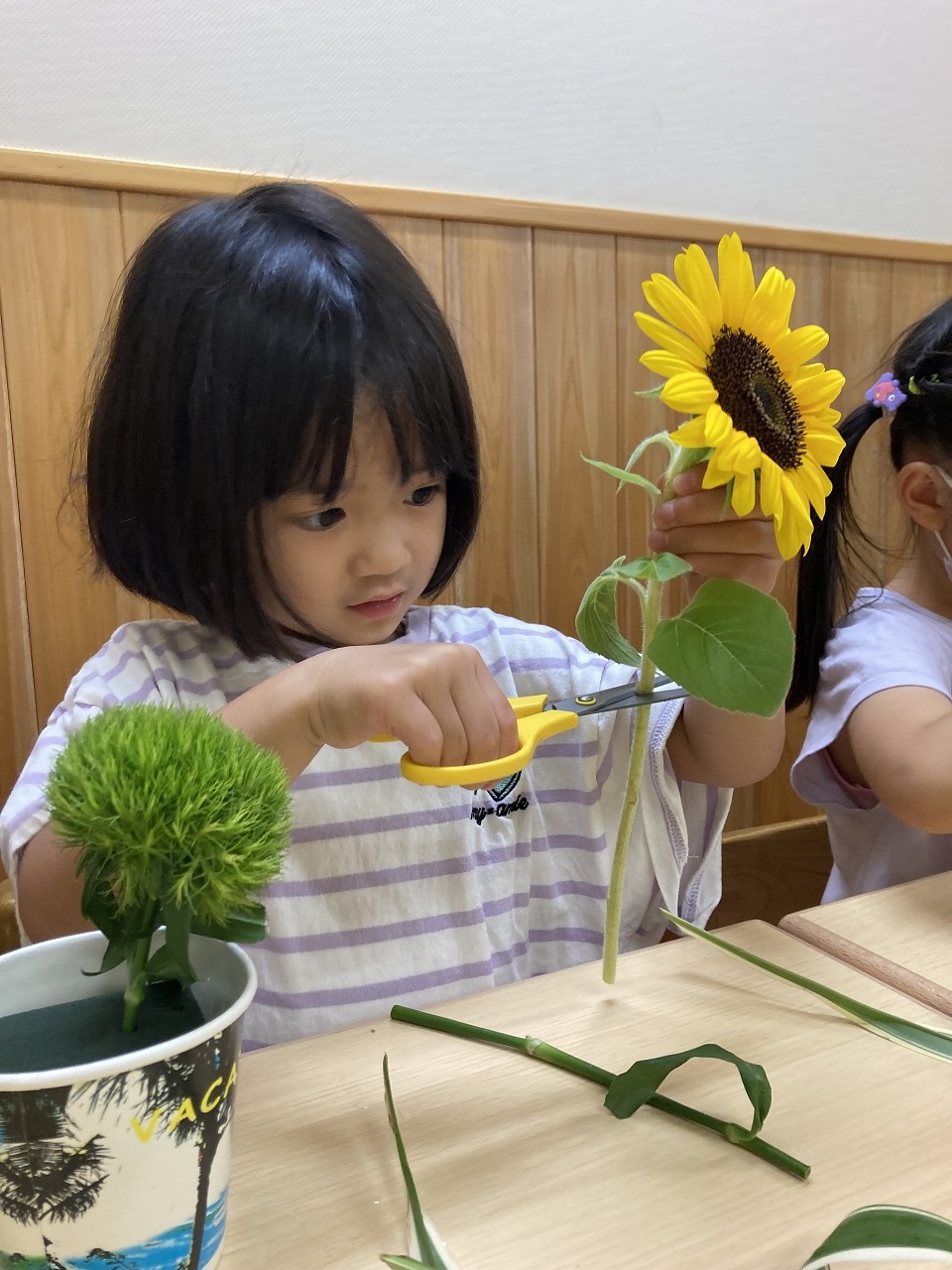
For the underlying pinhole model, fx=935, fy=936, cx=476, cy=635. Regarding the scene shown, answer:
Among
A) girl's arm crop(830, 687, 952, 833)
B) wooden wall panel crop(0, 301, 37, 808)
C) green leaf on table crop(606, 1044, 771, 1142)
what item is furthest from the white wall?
green leaf on table crop(606, 1044, 771, 1142)

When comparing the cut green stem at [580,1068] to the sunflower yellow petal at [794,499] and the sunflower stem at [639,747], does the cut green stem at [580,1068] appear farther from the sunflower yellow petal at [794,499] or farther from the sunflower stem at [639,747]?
the sunflower yellow petal at [794,499]

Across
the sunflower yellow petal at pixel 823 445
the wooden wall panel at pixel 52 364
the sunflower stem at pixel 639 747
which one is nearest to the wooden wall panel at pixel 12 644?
the wooden wall panel at pixel 52 364

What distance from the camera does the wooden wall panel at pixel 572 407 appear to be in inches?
45.0

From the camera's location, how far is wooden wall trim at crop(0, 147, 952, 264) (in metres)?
0.88

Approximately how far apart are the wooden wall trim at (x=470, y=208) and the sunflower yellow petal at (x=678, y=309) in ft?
2.40

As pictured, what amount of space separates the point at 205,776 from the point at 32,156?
855 mm

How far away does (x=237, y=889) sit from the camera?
253 mm

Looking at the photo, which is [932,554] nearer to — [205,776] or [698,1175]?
[698,1175]

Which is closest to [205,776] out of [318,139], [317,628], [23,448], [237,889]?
[237,889]

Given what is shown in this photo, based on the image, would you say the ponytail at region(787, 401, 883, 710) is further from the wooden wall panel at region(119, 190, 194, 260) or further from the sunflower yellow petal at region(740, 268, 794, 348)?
the wooden wall panel at region(119, 190, 194, 260)

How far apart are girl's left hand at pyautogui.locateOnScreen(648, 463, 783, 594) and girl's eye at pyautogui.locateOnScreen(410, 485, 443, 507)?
0.70 feet

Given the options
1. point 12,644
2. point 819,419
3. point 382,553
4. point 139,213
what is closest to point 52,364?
point 139,213

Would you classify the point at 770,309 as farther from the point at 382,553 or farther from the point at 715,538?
the point at 382,553

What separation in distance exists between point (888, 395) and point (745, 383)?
0.60m
